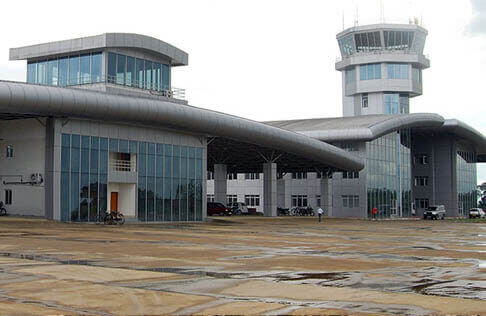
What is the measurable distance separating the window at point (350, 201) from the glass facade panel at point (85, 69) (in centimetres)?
4144

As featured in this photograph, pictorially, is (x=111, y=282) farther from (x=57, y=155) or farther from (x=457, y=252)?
(x=57, y=155)

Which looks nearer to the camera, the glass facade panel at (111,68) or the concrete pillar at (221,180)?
the glass facade panel at (111,68)

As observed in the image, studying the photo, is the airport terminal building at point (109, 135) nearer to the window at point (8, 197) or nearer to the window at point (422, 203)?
the window at point (8, 197)

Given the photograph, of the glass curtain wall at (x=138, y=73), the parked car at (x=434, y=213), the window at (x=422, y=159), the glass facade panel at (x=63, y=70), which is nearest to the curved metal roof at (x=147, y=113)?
the glass curtain wall at (x=138, y=73)

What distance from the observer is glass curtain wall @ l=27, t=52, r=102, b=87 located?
52.6m

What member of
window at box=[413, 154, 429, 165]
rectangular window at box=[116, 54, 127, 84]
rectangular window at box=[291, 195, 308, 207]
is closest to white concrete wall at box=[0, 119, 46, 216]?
rectangular window at box=[116, 54, 127, 84]

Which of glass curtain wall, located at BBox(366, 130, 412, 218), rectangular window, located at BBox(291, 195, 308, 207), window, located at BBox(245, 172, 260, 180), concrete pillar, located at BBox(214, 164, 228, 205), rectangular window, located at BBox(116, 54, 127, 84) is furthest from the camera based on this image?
window, located at BBox(245, 172, 260, 180)

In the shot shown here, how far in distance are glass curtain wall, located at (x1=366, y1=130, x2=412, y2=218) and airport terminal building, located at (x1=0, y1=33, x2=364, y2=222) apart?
19.2m

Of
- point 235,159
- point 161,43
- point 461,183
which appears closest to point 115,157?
point 161,43

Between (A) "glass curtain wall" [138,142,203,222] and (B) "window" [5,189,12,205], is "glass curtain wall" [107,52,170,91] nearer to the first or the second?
(A) "glass curtain wall" [138,142,203,222]

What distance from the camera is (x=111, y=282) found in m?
13.8

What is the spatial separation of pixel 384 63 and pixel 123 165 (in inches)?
2957

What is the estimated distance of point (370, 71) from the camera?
117 metres

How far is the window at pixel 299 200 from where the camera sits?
95375mm
